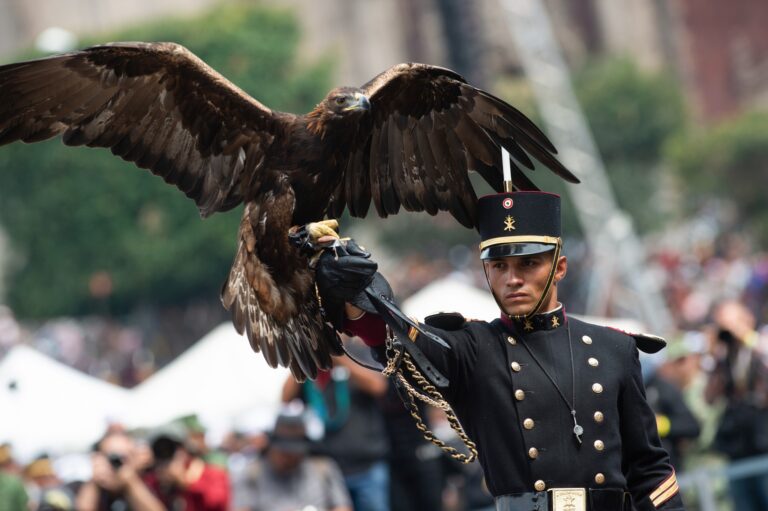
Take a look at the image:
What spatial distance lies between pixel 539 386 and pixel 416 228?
148 ft

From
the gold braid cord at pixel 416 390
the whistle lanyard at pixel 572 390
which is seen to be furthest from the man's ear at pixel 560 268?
the gold braid cord at pixel 416 390

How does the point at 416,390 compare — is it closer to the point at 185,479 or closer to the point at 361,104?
the point at 361,104

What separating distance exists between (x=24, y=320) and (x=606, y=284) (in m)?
24.7

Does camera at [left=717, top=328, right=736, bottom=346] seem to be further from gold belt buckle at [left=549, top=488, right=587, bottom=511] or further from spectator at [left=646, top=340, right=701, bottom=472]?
gold belt buckle at [left=549, top=488, right=587, bottom=511]

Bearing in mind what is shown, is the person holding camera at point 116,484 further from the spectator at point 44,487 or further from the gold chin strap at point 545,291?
the gold chin strap at point 545,291

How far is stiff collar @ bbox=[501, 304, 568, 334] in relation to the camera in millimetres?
6074

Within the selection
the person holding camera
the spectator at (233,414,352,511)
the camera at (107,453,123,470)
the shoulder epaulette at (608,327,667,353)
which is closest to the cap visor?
the shoulder epaulette at (608,327,667,353)

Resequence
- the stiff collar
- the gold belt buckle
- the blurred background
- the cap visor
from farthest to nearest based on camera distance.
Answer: the blurred background
the stiff collar
the cap visor
the gold belt buckle

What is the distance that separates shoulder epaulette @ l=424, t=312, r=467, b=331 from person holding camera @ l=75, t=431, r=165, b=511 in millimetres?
4651

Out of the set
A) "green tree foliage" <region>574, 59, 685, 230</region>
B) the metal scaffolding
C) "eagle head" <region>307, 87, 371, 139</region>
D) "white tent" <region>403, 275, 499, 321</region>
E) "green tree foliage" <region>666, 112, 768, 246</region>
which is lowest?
"eagle head" <region>307, 87, 371, 139</region>

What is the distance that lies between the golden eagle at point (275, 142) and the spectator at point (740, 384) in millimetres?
4957

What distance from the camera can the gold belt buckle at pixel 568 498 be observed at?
19.2 ft

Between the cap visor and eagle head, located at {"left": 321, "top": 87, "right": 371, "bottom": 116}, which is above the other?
eagle head, located at {"left": 321, "top": 87, "right": 371, "bottom": 116}

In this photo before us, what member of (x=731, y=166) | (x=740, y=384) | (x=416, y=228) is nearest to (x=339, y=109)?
(x=740, y=384)
